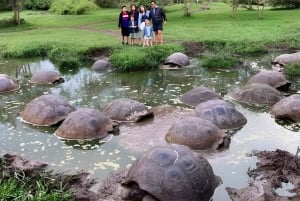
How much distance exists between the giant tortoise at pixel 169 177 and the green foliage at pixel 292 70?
7350 mm

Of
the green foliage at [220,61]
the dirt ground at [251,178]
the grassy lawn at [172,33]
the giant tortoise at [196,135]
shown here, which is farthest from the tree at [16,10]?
the giant tortoise at [196,135]

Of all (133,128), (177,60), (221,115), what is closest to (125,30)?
(177,60)

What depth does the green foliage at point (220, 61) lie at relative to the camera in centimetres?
1371

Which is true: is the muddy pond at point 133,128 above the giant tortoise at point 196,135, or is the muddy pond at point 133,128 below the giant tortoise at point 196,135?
below

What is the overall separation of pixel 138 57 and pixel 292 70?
4.41m

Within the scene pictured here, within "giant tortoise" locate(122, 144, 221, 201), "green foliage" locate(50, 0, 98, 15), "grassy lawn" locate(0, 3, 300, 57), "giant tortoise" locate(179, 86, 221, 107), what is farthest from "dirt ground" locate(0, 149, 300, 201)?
"green foliage" locate(50, 0, 98, 15)

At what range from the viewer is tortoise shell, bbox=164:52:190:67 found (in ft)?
45.2

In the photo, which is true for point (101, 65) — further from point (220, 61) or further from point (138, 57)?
point (220, 61)

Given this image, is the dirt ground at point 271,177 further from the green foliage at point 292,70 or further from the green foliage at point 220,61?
the green foliage at point 220,61

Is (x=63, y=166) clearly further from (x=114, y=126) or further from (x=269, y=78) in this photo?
(x=269, y=78)

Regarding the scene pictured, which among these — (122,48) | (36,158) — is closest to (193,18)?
(122,48)

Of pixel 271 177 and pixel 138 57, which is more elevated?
pixel 138 57

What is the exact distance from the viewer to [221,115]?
8.48 metres

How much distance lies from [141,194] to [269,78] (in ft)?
20.6
